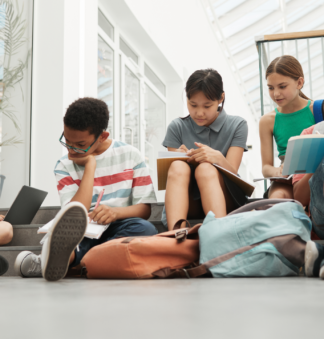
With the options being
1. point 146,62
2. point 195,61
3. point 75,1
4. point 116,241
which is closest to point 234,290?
point 116,241

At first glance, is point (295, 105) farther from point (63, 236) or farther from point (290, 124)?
point (63, 236)

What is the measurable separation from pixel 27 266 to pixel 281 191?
3.53ft

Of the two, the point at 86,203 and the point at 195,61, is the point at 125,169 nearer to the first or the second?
the point at 86,203

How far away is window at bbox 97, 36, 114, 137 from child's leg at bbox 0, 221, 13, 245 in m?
2.67

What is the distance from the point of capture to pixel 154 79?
21.0 ft

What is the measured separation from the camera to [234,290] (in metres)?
0.97

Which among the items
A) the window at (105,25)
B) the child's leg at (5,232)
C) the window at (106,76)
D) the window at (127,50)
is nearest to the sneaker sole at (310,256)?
the child's leg at (5,232)

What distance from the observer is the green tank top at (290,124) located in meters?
2.09

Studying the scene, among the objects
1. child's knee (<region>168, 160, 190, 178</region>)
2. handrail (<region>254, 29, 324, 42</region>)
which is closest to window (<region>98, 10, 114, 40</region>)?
handrail (<region>254, 29, 324, 42</region>)

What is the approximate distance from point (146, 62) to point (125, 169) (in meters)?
4.36

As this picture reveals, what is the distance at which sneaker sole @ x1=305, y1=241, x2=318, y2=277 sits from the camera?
1180 millimetres

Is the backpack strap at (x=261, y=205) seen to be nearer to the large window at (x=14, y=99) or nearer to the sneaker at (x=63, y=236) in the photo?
the sneaker at (x=63, y=236)

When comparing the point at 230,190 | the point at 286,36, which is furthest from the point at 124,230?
the point at 286,36

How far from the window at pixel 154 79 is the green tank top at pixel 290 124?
13.4ft
